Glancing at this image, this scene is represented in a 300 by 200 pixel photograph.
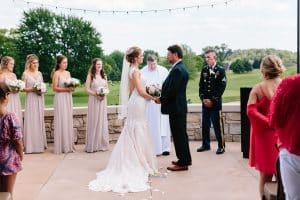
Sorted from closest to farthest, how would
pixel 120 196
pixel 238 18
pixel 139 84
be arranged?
pixel 120 196
pixel 139 84
pixel 238 18

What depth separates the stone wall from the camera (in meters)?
9.12

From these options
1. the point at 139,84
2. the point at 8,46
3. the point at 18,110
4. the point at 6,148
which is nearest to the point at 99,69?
the point at 18,110

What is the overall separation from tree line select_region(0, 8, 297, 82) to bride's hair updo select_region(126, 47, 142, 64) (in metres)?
4.00

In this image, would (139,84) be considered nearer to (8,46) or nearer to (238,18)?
(238,18)


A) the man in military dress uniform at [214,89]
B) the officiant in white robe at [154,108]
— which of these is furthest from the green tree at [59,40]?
the man in military dress uniform at [214,89]

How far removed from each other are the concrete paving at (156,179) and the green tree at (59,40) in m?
2.98

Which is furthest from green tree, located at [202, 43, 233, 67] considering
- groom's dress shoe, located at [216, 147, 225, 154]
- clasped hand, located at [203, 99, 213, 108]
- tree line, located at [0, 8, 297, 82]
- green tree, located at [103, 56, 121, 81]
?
groom's dress shoe, located at [216, 147, 225, 154]

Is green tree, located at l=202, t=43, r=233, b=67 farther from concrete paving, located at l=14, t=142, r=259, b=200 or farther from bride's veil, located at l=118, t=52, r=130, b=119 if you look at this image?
bride's veil, located at l=118, t=52, r=130, b=119

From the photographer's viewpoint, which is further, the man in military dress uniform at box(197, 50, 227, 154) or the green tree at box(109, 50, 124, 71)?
the green tree at box(109, 50, 124, 71)

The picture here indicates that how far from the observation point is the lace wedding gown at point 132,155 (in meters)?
6.01

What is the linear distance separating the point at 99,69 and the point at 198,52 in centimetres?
273

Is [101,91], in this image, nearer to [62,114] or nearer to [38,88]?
[62,114]

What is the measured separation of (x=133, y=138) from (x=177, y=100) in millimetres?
842

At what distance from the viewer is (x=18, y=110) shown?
8.27 metres
